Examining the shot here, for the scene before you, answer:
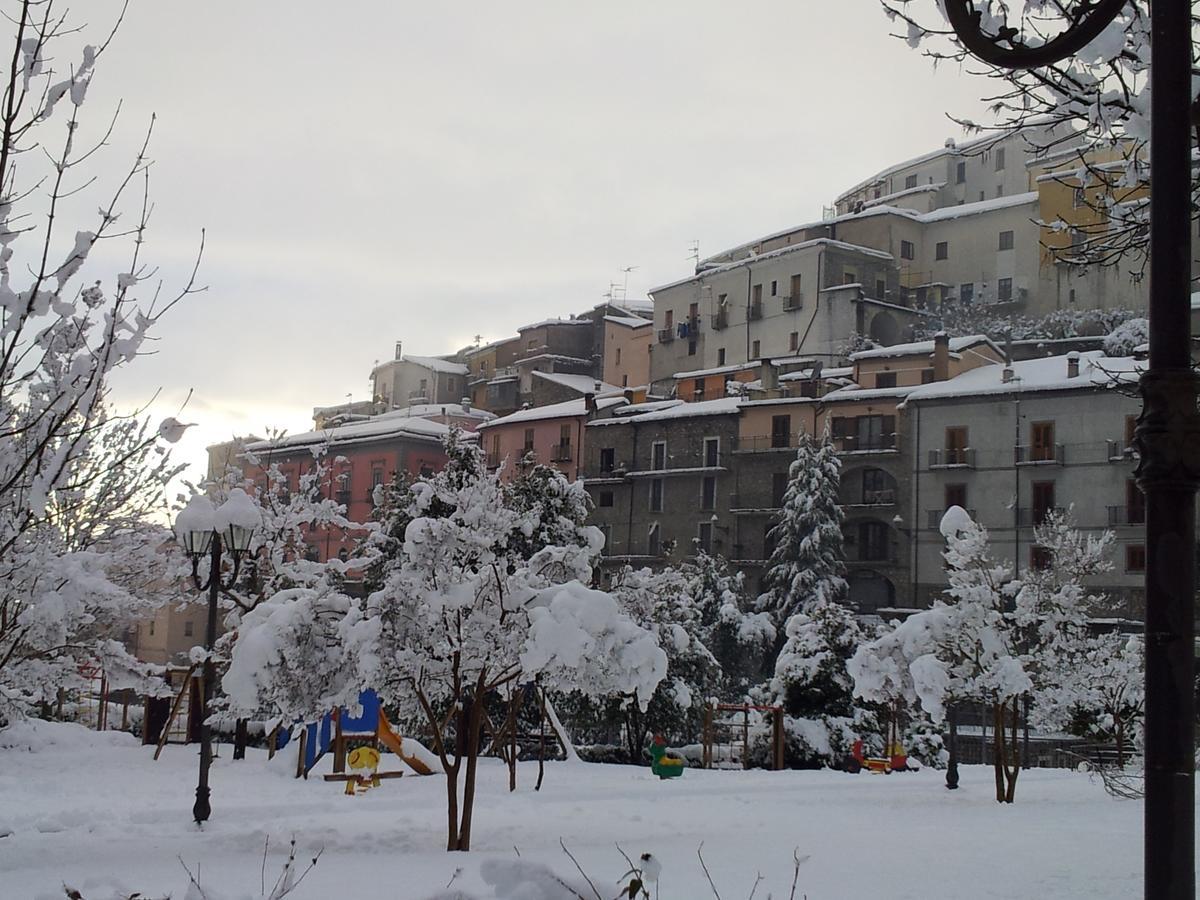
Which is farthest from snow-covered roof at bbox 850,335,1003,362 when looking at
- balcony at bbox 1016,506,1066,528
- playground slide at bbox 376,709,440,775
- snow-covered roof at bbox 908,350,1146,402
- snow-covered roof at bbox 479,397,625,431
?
playground slide at bbox 376,709,440,775

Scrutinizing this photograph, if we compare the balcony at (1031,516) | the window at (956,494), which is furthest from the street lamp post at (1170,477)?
the window at (956,494)

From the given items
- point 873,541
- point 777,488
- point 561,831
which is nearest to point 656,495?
point 777,488

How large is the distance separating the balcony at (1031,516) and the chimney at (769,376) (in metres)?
13.8

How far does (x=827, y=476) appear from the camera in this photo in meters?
47.9

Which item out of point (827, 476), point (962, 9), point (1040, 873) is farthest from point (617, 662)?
point (827, 476)

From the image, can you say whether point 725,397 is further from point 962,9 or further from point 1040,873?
point 962,9

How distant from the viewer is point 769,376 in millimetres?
55750

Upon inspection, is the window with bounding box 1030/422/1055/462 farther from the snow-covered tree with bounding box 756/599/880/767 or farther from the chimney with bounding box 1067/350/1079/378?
the snow-covered tree with bounding box 756/599/880/767

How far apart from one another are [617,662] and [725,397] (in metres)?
46.0

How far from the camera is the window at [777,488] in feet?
171

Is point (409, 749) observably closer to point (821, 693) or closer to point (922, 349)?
point (821, 693)

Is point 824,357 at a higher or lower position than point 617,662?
higher

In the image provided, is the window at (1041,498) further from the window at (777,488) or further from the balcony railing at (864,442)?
the window at (777,488)

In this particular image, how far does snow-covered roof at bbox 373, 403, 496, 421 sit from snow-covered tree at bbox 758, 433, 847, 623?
2692 cm
